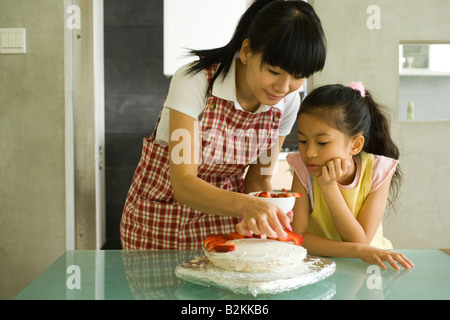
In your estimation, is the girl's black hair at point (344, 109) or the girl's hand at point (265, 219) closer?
the girl's hand at point (265, 219)

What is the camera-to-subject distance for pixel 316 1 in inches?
93.5

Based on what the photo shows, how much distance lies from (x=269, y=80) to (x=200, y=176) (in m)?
0.46

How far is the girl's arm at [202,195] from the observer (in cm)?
94

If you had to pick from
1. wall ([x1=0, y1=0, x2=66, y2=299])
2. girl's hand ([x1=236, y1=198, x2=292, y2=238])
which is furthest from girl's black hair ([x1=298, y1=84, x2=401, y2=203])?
wall ([x1=0, y1=0, x2=66, y2=299])

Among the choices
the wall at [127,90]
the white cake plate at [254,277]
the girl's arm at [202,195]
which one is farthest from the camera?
the wall at [127,90]

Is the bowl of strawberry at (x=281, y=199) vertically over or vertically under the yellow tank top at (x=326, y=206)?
over

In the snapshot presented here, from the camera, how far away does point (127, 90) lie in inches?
175

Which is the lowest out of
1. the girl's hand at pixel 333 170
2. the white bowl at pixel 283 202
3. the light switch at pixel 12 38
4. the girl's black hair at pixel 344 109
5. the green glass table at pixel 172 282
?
the green glass table at pixel 172 282

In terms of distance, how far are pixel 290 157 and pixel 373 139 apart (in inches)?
12.3

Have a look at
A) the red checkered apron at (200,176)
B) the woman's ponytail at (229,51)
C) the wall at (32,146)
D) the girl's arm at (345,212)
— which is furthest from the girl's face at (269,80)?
the wall at (32,146)

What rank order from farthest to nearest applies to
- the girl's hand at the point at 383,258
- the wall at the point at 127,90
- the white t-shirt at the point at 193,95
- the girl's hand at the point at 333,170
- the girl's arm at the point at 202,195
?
the wall at the point at 127,90
the girl's hand at the point at 333,170
the white t-shirt at the point at 193,95
the girl's hand at the point at 383,258
the girl's arm at the point at 202,195

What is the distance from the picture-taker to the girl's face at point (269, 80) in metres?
1.14

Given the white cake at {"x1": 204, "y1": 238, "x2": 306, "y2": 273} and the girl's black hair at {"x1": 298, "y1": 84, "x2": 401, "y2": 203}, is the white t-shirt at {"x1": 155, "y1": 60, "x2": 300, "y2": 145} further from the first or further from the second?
the white cake at {"x1": 204, "y1": 238, "x2": 306, "y2": 273}

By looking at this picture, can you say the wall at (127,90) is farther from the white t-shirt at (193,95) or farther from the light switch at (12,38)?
the white t-shirt at (193,95)
